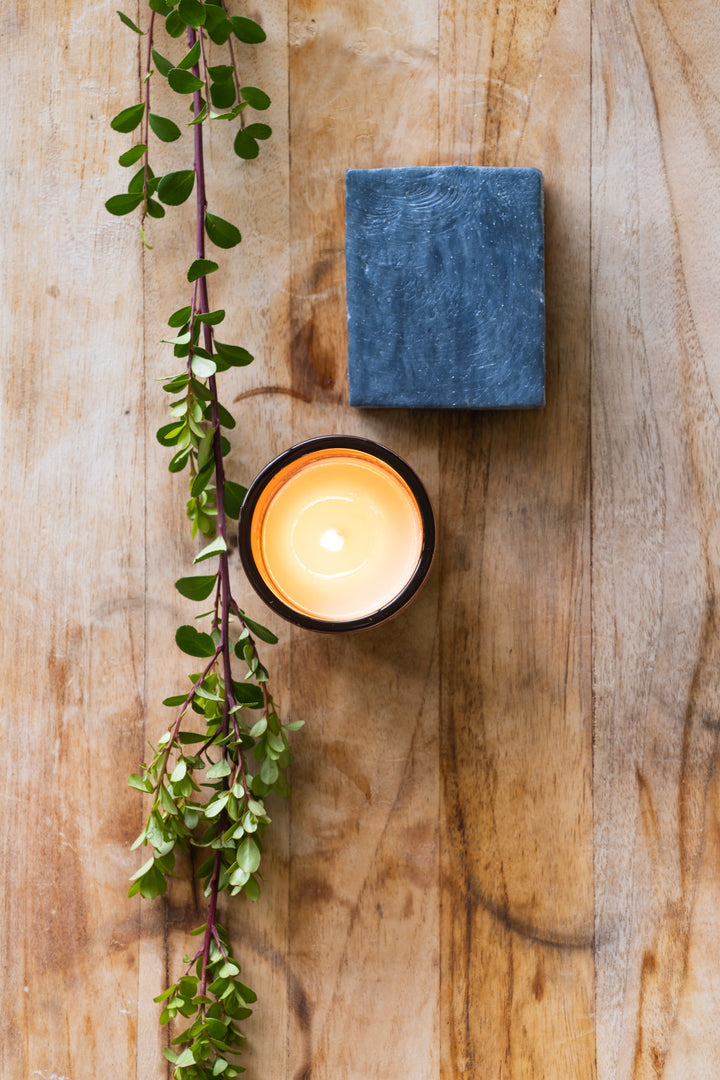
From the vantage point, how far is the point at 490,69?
70 cm

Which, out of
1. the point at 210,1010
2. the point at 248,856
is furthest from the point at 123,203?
the point at 210,1010

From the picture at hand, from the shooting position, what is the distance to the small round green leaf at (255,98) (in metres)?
0.66

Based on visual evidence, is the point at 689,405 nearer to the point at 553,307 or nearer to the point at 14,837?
the point at 553,307

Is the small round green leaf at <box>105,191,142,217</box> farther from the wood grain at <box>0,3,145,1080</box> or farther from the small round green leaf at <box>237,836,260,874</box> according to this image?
the small round green leaf at <box>237,836,260,874</box>

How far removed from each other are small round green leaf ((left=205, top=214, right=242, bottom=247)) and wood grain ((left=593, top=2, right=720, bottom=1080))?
0.29 metres

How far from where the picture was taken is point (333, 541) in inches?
25.5

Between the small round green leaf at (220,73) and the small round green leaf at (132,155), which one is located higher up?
the small round green leaf at (220,73)

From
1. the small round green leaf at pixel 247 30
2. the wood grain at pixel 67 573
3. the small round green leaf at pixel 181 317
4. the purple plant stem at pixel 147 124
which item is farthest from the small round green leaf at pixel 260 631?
the small round green leaf at pixel 247 30

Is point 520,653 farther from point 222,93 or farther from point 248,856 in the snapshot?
point 222,93

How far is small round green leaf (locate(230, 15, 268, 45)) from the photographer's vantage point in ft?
2.15

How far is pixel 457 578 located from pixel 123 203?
0.39m

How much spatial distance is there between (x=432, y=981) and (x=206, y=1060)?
0.19 meters

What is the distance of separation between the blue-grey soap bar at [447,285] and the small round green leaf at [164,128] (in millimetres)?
138

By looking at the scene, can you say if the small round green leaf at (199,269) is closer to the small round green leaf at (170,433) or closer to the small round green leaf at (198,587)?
the small round green leaf at (170,433)
